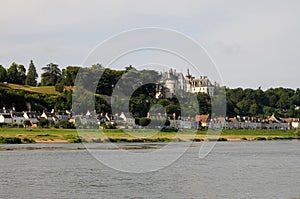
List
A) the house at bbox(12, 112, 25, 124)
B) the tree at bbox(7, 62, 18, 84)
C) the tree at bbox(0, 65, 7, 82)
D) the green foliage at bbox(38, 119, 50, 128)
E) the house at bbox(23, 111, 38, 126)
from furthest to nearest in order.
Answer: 1. the tree at bbox(7, 62, 18, 84)
2. the tree at bbox(0, 65, 7, 82)
3. the house at bbox(23, 111, 38, 126)
4. the house at bbox(12, 112, 25, 124)
5. the green foliage at bbox(38, 119, 50, 128)

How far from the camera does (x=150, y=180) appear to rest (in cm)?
3762

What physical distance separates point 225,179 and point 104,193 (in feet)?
35.1

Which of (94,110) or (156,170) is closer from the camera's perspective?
(156,170)

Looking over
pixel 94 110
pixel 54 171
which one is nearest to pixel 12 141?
pixel 54 171

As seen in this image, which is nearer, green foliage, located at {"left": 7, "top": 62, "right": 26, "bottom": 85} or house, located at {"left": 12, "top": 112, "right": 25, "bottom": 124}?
house, located at {"left": 12, "top": 112, "right": 25, "bottom": 124}

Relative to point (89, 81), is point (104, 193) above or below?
below

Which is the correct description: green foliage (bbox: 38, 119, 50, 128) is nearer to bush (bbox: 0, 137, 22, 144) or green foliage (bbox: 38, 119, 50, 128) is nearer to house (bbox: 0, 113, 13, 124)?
house (bbox: 0, 113, 13, 124)

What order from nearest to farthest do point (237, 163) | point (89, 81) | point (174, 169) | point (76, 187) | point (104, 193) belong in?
point (104, 193) → point (76, 187) → point (174, 169) → point (237, 163) → point (89, 81)

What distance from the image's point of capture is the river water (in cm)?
3116

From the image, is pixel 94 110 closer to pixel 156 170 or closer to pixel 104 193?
pixel 156 170

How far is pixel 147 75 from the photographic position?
162 metres

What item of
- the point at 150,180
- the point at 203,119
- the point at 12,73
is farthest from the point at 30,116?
the point at 150,180

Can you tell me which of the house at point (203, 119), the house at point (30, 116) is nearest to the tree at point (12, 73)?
the house at point (30, 116)

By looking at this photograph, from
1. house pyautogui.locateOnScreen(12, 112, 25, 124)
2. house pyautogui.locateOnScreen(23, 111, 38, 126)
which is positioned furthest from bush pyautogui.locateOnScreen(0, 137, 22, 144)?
house pyautogui.locateOnScreen(23, 111, 38, 126)
